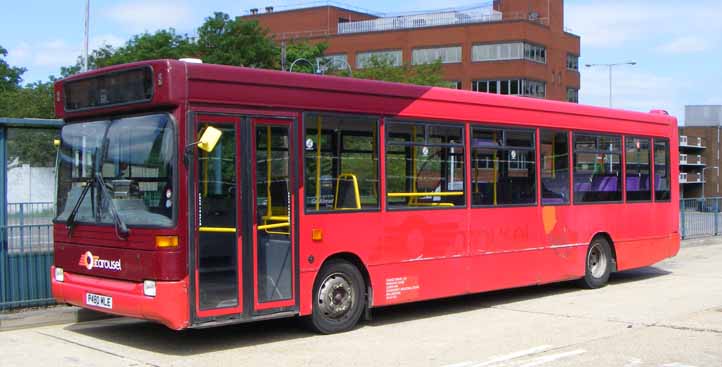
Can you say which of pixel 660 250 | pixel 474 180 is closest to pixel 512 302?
pixel 474 180

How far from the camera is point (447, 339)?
33.1 ft

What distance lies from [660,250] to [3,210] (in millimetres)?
11530

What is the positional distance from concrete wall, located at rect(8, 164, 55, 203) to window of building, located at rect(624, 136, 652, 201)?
9.86 m

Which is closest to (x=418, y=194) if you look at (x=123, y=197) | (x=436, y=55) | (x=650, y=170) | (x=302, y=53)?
(x=123, y=197)

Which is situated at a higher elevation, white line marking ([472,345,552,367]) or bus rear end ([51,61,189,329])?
bus rear end ([51,61,189,329])

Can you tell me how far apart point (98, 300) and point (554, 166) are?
7.64 metres

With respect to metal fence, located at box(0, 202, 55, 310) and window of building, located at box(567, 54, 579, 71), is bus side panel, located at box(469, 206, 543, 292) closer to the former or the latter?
metal fence, located at box(0, 202, 55, 310)

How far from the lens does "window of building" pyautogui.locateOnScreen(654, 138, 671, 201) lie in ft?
53.1

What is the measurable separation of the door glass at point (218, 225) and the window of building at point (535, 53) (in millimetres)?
65002

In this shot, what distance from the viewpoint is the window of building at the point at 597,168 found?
14383mm

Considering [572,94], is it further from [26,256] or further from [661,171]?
[26,256]

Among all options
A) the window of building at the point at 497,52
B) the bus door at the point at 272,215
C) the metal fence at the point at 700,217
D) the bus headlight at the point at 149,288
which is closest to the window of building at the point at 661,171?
the metal fence at the point at 700,217

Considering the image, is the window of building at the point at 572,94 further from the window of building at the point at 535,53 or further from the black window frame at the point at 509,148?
the black window frame at the point at 509,148

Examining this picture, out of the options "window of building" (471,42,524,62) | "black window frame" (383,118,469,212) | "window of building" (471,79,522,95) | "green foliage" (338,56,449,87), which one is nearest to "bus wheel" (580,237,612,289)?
"black window frame" (383,118,469,212)
